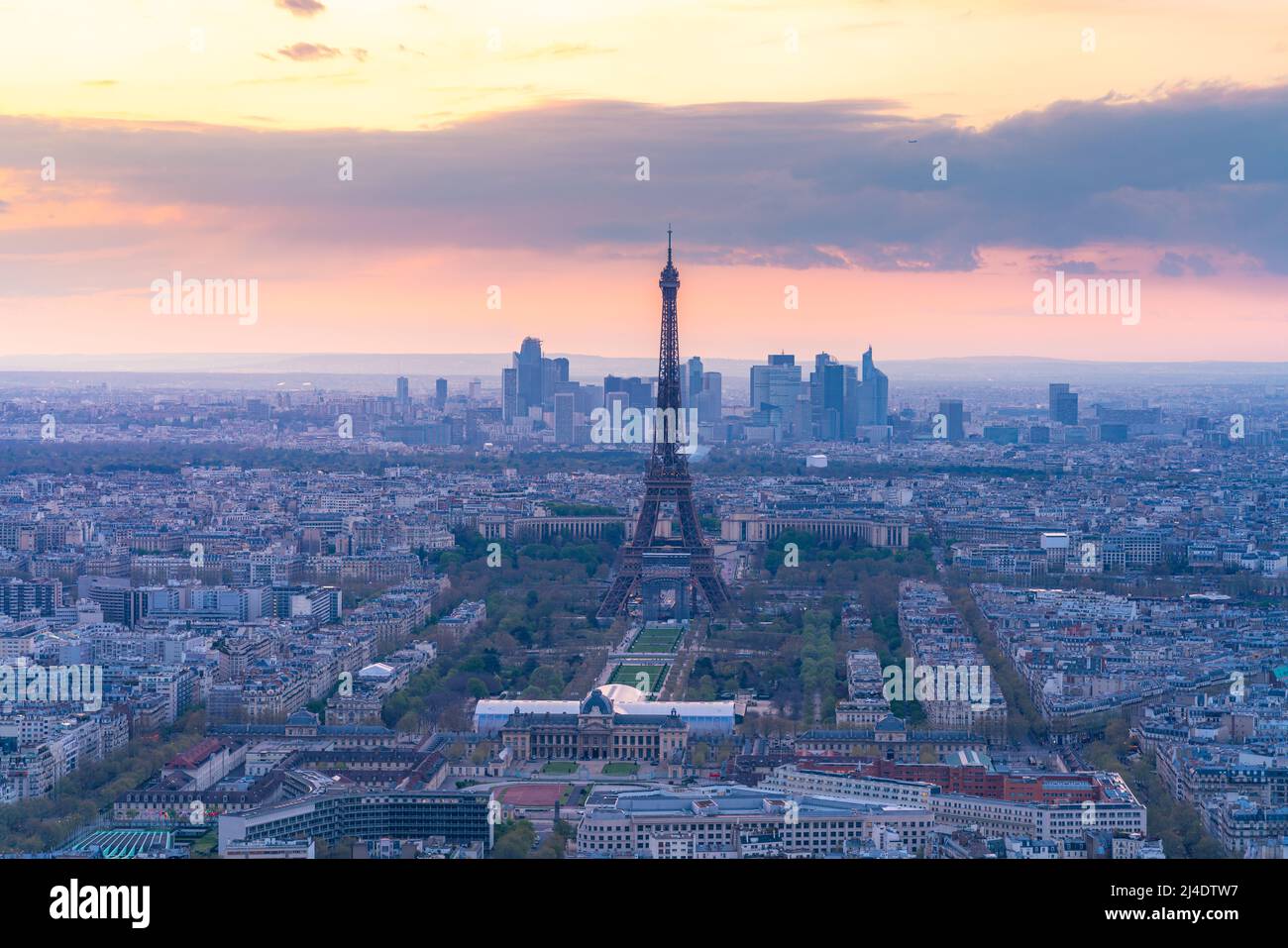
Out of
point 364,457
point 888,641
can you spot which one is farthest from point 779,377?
point 888,641

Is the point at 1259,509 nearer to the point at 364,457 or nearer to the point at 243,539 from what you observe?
the point at 243,539

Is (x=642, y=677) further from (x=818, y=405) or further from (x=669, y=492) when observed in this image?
(x=818, y=405)

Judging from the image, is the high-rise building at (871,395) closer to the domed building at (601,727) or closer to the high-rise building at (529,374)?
the high-rise building at (529,374)

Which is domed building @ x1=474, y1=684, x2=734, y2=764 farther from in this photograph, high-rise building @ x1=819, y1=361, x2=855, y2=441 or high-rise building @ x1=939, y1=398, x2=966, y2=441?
high-rise building @ x1=819, y1=361, x2=855, y2=441

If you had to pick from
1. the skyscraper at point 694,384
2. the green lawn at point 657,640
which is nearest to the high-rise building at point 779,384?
the skyscraper at point 694,384

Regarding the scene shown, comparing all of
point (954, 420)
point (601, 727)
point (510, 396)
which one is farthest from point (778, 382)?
point (601, 727)
